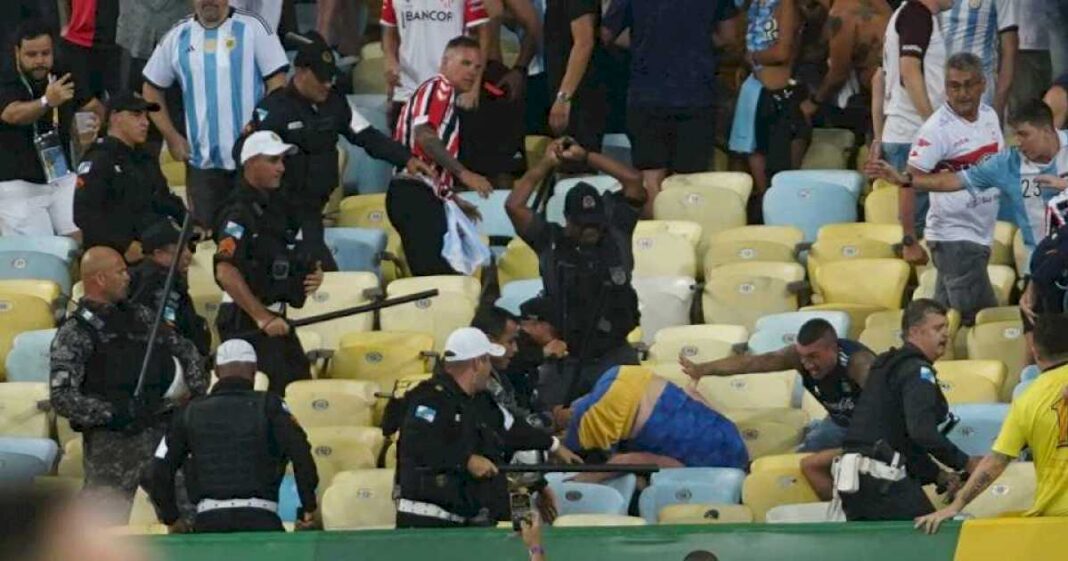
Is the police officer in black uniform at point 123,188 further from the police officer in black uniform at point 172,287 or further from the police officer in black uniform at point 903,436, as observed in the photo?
the police officer in black uniform at point 903,436

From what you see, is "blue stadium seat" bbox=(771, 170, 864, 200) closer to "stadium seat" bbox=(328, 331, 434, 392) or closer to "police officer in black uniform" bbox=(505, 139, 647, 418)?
"police officer in black uniform" bbox=(505, 139, 647, 418)

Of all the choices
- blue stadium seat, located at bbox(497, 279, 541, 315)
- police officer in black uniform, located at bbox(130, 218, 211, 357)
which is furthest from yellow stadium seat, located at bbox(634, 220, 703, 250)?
police officer in black uniform, located at bbox(130, 218, 211, 357)

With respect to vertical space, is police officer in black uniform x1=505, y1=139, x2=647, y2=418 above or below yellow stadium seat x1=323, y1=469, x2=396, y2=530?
above

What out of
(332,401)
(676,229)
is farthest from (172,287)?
(676,229)

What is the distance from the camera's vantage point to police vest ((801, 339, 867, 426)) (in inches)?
369

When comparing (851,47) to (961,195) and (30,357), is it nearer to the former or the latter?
(961,195)

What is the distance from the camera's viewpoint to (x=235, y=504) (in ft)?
26.9

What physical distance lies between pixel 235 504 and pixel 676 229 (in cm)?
432

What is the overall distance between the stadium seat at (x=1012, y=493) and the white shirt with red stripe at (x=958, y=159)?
7.62ft

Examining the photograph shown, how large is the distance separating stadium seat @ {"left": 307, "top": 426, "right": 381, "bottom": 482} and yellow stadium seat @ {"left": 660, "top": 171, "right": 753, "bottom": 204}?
130 inches

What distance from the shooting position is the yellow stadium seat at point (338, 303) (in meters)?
11.3

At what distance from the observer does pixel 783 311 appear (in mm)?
11344

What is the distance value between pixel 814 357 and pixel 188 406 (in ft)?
8.83

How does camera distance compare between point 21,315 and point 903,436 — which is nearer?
point 903,436
